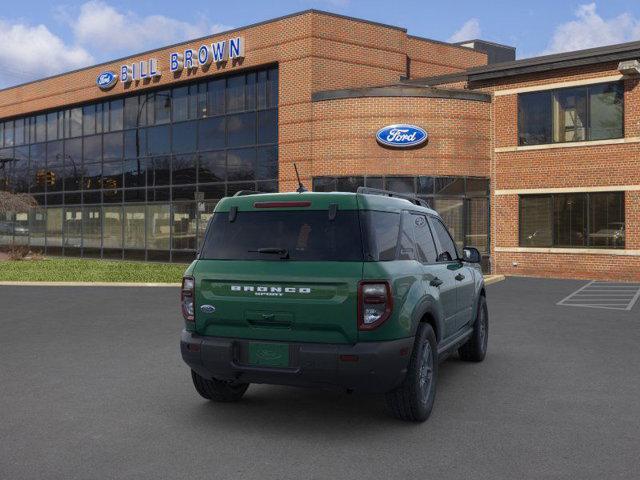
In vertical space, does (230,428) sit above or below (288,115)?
below

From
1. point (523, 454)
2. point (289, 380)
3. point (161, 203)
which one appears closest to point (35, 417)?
point (289, 380)

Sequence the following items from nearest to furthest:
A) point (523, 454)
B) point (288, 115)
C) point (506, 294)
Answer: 1. point (523, 454)
2. point (506, 294)
3. point (288, 115)

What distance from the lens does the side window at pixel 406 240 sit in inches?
227

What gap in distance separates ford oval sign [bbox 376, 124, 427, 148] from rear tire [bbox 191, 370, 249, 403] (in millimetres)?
17360

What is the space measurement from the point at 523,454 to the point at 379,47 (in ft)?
73.1

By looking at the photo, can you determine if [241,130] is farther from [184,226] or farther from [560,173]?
[560,173]

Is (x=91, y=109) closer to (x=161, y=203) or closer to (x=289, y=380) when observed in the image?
(x=161, y=203)

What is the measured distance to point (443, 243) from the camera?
24.1 ft

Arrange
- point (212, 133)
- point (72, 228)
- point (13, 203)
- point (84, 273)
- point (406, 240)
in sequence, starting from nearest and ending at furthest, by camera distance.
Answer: point (406, 240), point (84, 273), point (212, 133), point (13, 203), point (72, 228)

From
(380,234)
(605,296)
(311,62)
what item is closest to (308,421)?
(380,234)

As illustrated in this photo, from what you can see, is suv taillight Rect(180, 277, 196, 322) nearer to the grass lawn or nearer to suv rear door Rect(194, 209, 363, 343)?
suv rear door Rect(194, 209, 363, 343)

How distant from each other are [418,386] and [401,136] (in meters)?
17.9

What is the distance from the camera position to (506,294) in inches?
656

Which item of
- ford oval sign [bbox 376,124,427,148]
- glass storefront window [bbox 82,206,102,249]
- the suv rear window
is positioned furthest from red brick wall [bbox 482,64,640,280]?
glass storefront window [bbox 82,206,102,249]
